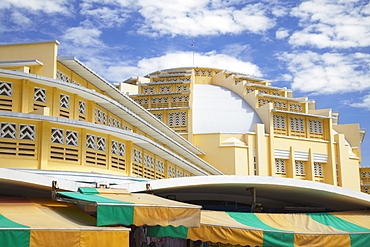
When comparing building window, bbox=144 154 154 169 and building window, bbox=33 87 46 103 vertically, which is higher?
building window, bbox=33 87 46 103

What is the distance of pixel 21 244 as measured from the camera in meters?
10.5

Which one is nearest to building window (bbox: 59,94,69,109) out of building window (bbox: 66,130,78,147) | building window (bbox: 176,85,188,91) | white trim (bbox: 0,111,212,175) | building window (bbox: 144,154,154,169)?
→ building window (bbox: 66,130,78,147)

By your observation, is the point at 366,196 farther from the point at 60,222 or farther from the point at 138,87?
the point at 138,87

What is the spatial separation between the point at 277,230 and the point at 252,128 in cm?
2650

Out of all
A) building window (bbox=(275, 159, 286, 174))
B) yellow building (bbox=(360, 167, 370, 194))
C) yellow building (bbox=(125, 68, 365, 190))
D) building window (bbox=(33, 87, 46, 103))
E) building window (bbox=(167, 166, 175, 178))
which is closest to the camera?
building window (bbox=(33, 87, 46, 103))

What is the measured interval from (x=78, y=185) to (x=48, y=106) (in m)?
4.88

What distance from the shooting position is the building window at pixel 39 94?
17.4 meters

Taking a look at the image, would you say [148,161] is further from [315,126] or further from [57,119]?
[315,126]

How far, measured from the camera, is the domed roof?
41.4 metres

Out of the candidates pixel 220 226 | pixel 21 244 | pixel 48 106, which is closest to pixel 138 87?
pixel 48 106

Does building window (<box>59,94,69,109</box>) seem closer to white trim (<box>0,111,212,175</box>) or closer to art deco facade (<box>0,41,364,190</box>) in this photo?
art deco facade (<box>0,41,364,190</box>)

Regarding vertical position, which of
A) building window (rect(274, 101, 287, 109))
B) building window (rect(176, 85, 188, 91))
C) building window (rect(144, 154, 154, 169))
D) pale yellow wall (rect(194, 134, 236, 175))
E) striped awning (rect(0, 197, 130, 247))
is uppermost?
building window (rect(176, 85, 188, 91))

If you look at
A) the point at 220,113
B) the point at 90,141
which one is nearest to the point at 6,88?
the point at 90,141

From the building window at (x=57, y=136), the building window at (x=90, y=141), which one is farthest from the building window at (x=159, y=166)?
the building window at (x=57, y=136)
